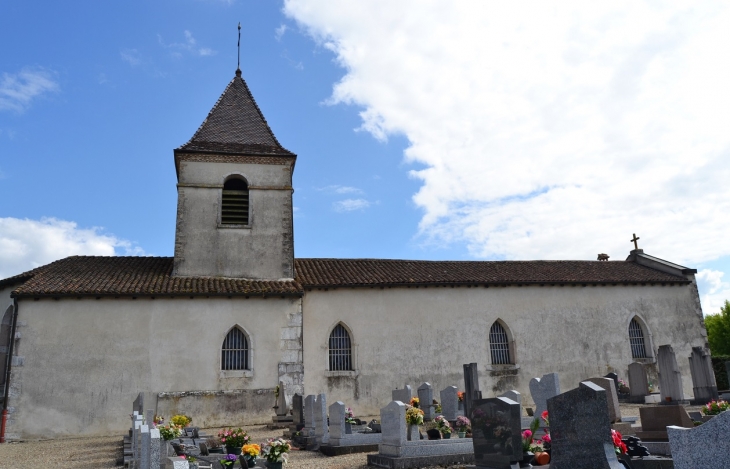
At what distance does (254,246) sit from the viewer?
67.4 feet

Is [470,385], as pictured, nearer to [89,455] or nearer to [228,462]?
[228,462]

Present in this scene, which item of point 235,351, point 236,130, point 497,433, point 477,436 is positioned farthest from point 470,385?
point 236,130

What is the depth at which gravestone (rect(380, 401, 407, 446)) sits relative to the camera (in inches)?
393

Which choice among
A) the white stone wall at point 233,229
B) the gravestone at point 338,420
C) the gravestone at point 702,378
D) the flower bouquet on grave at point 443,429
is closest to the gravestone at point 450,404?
the flower bouquet on grave at point 443,429

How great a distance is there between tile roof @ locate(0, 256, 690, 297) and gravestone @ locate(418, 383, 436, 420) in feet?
16.5

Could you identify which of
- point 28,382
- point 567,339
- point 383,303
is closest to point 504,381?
point 567,339

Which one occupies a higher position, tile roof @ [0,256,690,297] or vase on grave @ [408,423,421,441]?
tile roof @ [0,256,690,297]

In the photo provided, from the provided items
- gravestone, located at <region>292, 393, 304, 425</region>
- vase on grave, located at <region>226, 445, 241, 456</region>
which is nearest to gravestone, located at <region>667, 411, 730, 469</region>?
vase on grave, located at <region>226, 445, 241, 456</region>

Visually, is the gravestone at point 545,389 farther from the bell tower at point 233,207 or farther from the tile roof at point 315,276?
the bell tower at point 233,207

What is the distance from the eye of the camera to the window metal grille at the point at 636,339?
77.1 ft

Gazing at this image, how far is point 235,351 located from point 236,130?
30.2 ft

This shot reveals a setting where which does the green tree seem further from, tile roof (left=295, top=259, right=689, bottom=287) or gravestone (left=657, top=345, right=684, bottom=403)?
gravestone (left=657, top=345, right=684, bottom=403)

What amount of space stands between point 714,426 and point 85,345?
56.7ft

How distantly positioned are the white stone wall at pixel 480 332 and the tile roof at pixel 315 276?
0.46 m
